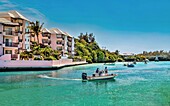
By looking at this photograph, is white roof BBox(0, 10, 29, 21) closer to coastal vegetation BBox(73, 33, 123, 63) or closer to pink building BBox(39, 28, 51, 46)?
A: pink building BBox(39, 28, 51, 46)

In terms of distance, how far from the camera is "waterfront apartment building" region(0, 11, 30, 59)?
181ft

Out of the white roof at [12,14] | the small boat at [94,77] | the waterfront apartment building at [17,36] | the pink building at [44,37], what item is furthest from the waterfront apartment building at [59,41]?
the small boat at [94,77]

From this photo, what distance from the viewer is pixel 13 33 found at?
188 feet

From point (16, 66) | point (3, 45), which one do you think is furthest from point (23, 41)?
point (16, 66)

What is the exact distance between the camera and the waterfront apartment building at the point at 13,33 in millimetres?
55188

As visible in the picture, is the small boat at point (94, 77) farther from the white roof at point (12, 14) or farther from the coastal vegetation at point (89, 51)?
the coastal vegetation at point (89, 51)

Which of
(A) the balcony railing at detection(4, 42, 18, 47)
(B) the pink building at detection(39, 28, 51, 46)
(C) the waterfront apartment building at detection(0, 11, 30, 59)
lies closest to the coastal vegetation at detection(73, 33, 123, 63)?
(B) the pink building at detection(39, 28, 51, 46)

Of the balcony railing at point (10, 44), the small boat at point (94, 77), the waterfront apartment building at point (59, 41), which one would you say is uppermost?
the waterfront apartment building at point (59, 41)

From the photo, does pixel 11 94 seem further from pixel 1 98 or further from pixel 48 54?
pixel 48 54

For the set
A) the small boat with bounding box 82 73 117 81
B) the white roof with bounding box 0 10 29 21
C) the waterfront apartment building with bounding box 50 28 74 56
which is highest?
the white roof with bounding box 0 10 29 21

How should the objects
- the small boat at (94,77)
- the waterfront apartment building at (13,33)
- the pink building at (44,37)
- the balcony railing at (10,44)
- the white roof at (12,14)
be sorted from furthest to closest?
the pink building at (44,37)
the white roof at (12,14)
the balcony railing at (10,44)
the waterfront apartment building at (13,33)
the small boat at (94,77)

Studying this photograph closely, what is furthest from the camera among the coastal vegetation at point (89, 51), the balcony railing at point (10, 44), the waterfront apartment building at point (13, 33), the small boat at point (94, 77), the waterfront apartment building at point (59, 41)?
the coastal vegetation at point (89, 51)

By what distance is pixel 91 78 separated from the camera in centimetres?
3322

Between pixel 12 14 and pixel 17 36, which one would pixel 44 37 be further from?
pixel 17 36
